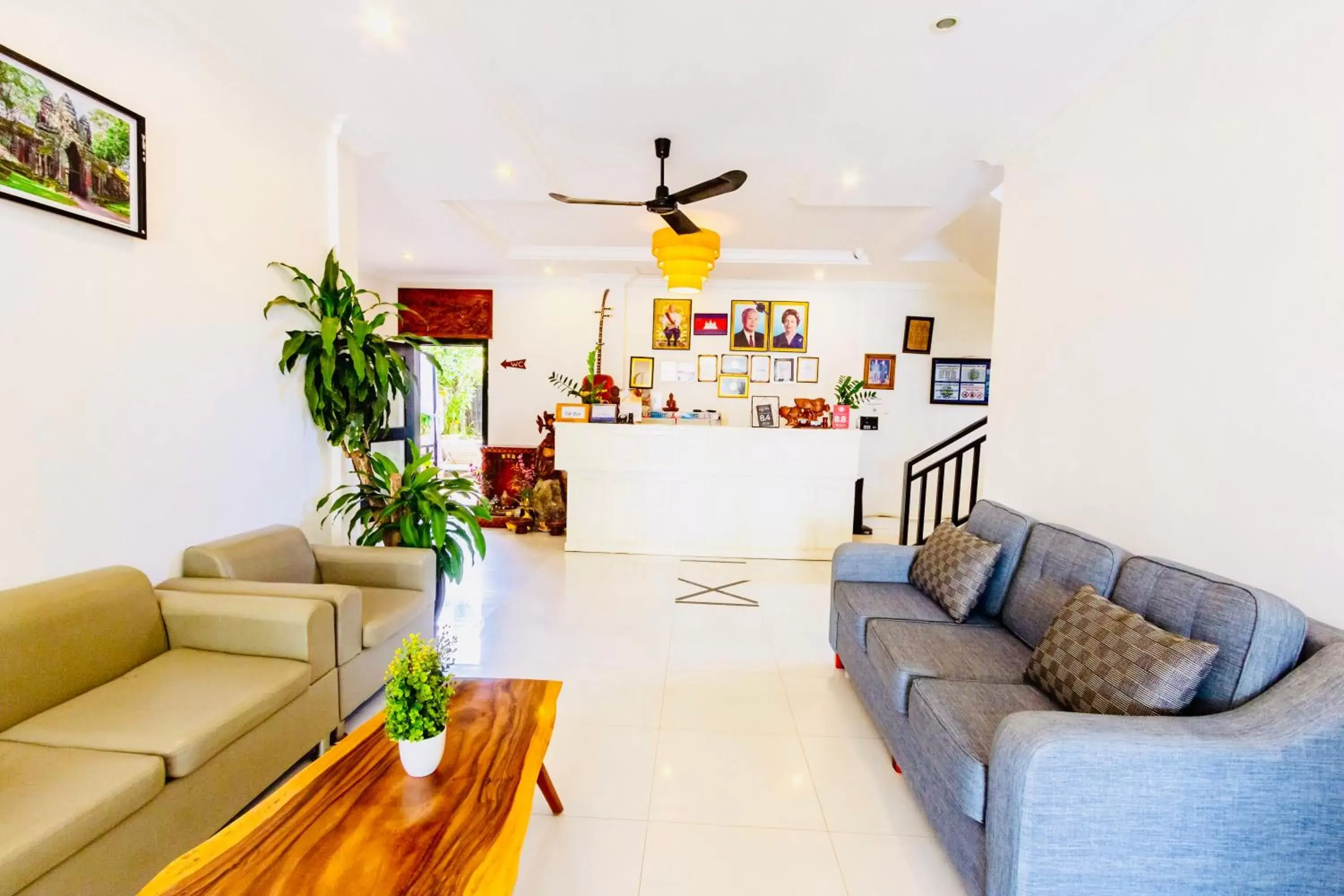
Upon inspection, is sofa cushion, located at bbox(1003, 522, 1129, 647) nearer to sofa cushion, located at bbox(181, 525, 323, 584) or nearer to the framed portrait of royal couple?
sofa cushion, located at bbox(181, 525, 323, 584)

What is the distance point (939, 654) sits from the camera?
220cm

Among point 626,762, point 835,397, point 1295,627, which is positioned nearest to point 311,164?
point 626,762

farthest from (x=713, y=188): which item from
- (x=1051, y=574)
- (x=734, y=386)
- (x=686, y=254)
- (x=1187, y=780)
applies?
(x=734, y=386)

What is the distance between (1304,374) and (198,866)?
3017 mm

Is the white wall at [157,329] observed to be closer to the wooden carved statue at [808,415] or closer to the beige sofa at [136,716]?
the beige sofa at [136,716]

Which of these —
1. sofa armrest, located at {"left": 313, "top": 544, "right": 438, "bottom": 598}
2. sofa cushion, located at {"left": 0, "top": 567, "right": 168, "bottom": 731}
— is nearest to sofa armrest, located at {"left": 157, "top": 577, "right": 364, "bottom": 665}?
sofa cushion, located at {"left": 0, "top": 567, "right": 168, "bottom": 731}

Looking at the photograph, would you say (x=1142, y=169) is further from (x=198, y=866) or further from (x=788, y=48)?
(x=198, y=866)

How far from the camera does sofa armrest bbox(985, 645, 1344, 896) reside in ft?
4.36

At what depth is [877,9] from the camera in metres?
2.19

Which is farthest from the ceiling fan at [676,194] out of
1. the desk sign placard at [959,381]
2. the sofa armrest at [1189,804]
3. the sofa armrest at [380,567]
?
the desk sign placard at [959,381]

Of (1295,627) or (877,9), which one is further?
Result: (877,9)

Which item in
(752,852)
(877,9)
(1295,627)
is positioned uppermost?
(877,9)

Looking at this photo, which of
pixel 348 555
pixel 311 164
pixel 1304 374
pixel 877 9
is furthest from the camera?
pixel 311 164

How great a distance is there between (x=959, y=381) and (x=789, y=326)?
2142 millimetres
